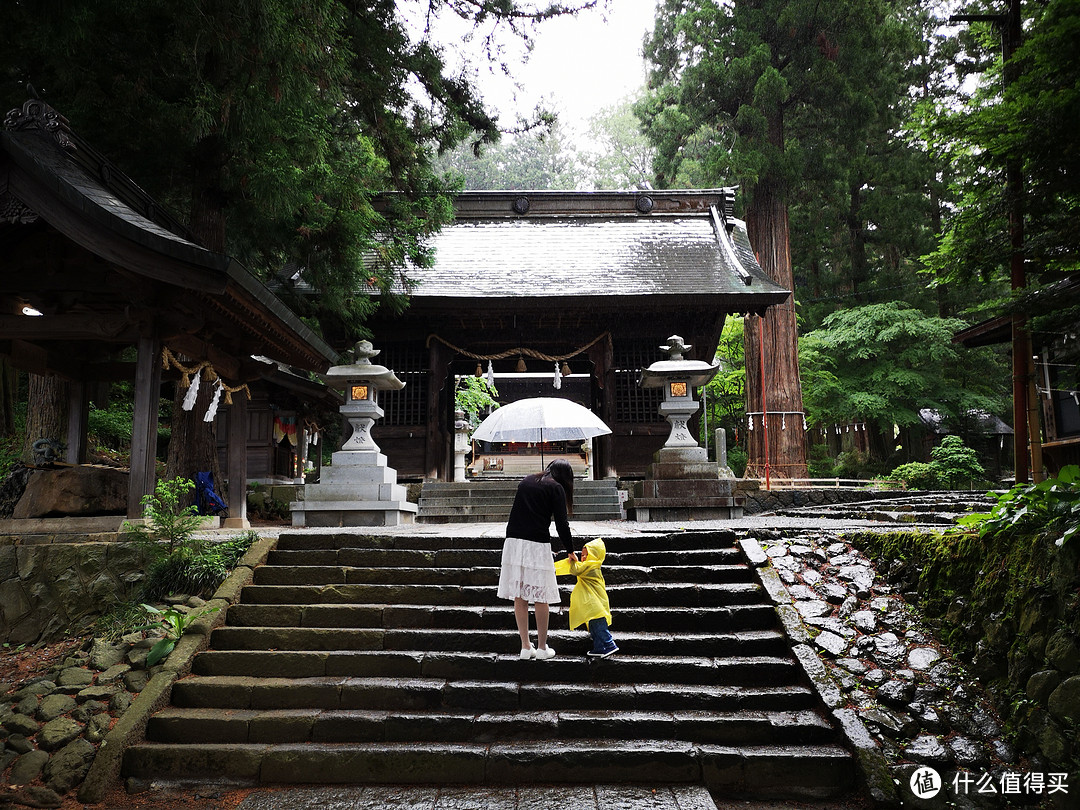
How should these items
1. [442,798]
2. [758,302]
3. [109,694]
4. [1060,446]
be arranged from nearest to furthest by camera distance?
[442,798]
[109,694]
[1060,446]
[758,302]

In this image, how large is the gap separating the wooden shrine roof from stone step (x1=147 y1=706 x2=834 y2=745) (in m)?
3.86

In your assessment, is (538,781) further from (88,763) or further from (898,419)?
(898,419)

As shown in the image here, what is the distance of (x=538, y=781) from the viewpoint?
4.07 m

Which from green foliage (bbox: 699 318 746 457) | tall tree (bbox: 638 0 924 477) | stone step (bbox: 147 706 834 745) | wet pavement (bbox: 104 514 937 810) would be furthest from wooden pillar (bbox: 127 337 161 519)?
green foliage (bbox: 699 318 746 457)

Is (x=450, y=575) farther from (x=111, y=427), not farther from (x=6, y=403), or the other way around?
(x=6, y=403)

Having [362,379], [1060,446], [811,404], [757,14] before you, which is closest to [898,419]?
[811,404]

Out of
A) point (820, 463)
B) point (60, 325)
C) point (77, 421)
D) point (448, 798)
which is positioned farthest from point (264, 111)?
point (820, 463)

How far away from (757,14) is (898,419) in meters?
11.1

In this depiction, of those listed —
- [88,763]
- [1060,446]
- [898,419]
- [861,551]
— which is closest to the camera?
[88,763]

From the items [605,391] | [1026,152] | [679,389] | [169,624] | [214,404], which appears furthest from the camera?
[605,391]

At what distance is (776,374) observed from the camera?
53.2ft

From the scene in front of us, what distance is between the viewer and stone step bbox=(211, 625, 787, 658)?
5129 mm

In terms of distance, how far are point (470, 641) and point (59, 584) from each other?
3.94m

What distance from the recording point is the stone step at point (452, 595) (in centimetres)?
577
